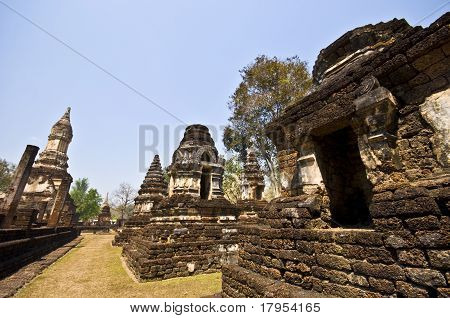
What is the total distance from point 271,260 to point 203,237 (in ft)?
17.8

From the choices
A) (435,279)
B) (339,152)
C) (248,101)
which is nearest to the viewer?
(435,279)

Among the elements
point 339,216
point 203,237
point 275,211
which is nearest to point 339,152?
point 339,216

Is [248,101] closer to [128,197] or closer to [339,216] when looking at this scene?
[339,216]

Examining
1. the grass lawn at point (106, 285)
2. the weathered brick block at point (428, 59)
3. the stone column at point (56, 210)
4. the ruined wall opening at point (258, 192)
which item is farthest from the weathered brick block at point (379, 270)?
the stone column at point (56, 210)

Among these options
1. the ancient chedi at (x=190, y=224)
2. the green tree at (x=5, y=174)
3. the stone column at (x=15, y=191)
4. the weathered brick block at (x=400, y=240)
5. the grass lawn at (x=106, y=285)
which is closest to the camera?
the weathered brick block at (x=400, y=240)

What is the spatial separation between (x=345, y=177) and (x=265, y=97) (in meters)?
15.7

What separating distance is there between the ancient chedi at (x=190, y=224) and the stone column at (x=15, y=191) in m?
3.97

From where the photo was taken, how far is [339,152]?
15.3 feet

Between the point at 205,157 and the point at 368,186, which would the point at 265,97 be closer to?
the point at 205,157

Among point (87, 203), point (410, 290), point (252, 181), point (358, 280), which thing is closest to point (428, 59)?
point (410, 290)

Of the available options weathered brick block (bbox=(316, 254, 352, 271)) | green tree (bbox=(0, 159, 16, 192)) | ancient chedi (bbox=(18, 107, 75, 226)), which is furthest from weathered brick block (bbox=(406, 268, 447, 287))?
green tree (bbox=(0, 159, 16, 192))

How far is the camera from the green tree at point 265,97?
1881 cm

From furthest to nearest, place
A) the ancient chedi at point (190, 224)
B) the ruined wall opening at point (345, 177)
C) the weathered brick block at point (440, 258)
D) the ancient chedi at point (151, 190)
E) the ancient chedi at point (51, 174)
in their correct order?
1. the ancient chedi at point (51, 174)
2. the ancient chedi at point (151, 190)
3. the ancient chedi at point (190, 224)
4. the ruined wall opening at point (345, 177)
5. the weathered brick block at point (440, 258)

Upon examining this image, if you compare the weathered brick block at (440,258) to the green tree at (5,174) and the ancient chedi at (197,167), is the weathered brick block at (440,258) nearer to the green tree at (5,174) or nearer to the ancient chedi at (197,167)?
the ancient chedi at (197,167)
